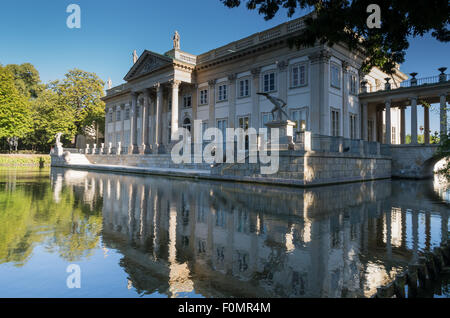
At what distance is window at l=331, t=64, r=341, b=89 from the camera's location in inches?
933

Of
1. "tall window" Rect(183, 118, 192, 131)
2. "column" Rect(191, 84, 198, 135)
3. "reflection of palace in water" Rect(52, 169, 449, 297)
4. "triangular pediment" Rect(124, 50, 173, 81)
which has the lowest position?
"reflection of palace in water" Rect(52, 169, 449, 297)

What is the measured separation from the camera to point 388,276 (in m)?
3.87

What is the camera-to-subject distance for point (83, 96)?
54.2m

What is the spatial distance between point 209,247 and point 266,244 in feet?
3.34

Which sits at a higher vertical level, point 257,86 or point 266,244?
point 257,86

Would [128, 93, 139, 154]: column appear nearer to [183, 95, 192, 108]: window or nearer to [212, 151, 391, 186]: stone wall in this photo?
[183, 95, 192, 108]: window

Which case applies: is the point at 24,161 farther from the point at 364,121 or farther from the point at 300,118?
the point at 364,121

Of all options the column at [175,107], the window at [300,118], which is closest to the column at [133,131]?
the column at [175,107]

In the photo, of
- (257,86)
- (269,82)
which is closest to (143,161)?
(257,86)

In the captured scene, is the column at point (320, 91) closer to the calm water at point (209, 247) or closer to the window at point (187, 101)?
the calm water at point (209, 247)

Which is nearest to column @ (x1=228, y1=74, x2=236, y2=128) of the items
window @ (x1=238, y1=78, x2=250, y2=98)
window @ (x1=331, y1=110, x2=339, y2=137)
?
window @ (x1=238, y1=78, x2=250, y2=98)

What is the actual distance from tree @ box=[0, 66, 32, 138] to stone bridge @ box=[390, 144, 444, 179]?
51.3m

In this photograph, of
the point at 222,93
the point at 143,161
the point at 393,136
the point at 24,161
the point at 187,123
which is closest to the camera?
the point at 222,93
